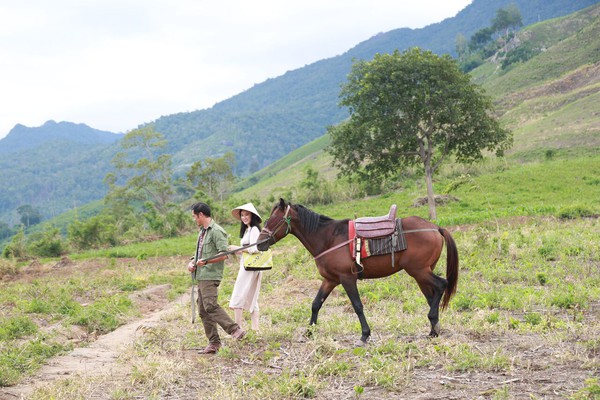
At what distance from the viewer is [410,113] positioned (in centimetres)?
2347

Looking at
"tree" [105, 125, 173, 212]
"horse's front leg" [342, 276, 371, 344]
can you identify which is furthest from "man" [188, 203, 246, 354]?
"tree" [105, 125, 173, 212]

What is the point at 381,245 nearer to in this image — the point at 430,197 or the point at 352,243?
the point at 352,243

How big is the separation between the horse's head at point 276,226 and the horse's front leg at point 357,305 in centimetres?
114

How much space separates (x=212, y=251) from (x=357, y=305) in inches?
84.2

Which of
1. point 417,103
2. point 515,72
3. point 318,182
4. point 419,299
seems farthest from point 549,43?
point 419,299

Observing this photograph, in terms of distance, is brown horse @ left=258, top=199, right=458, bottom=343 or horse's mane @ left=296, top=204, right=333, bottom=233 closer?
brown horse @ left=258, top=199, right=458, bottom=343

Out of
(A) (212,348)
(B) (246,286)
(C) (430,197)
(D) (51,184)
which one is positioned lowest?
(C) (430,197)

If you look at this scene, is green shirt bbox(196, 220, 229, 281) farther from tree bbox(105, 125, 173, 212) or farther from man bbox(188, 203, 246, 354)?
tree bbox(105, 125, 173, 212)

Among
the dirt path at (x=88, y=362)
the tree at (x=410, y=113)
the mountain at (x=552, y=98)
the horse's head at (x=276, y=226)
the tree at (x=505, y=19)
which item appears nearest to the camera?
the dirt path at (x=88, y=362)

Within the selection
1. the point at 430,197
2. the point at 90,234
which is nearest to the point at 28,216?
the point at 90,234

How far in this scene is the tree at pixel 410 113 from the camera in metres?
22.8

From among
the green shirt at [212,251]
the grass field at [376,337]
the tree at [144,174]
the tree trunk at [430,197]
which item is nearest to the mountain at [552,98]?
the tree at [144,174]

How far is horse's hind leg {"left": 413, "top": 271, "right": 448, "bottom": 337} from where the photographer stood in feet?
23.8

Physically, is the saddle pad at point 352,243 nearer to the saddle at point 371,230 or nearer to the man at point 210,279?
the saddle at point 371,230
